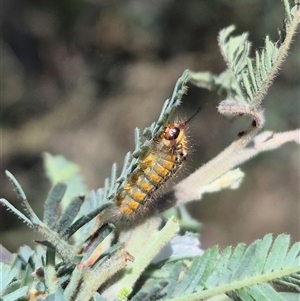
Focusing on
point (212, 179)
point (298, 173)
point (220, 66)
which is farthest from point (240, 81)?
point (298, 173)

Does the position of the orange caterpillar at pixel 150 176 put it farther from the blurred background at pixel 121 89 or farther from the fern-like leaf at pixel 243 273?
the blurred background at pixel 121 89

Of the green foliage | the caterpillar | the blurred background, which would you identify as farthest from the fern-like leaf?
the blurred background

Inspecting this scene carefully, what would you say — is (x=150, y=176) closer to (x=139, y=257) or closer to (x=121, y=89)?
(x=139, y=257)

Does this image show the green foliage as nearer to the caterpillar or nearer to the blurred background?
the caterpillar

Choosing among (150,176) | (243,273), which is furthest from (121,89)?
(243,273)

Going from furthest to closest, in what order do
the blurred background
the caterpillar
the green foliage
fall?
the blurred background, the caterpillar, the green foliage

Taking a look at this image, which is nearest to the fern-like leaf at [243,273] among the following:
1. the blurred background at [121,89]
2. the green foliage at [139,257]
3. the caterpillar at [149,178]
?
the green foliage at [139,257]

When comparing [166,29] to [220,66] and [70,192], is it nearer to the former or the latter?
[220,66]

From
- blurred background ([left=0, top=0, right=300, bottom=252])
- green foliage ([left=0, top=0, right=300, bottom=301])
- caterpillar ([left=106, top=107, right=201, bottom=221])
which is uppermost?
blurred background ([left=0, top=0, right=300, bottom=252])
